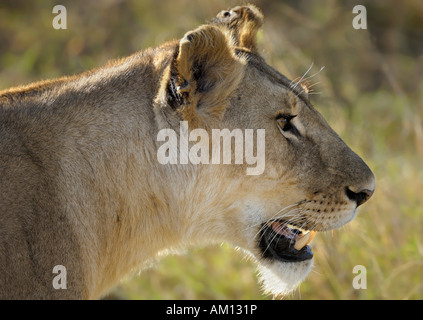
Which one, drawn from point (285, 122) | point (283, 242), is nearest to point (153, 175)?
point (285, 122)

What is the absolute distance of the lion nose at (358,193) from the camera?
3137 mm

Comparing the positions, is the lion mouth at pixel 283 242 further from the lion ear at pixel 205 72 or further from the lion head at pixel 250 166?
the lion ear at pixel 205 72

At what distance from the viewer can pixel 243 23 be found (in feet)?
11.6

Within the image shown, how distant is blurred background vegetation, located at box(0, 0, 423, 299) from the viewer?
15.5 feet

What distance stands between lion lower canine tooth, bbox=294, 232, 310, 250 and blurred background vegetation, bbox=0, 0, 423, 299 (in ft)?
3.74

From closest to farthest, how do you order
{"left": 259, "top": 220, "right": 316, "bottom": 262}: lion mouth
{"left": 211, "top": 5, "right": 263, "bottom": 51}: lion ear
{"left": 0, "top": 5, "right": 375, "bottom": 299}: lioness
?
{"left": 0, "top": 5, "right": 375, "bottom": 299}: lioness < {"left": 259, "top": 220, "right": 316, "bottom": 262}: lion mouth < {"left": 211, "top": 5, "right": 263, "bottom": 51}: lion ear

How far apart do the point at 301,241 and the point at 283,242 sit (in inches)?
4.0

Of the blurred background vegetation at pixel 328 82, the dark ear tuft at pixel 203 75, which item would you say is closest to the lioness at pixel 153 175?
the dark ear tuft at pixel 203 75

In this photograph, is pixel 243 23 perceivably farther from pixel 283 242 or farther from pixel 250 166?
pixel 283 242

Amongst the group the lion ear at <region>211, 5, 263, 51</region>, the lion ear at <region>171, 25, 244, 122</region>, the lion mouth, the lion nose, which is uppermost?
the lion ear at <region>211, 5, 263, 51</region>

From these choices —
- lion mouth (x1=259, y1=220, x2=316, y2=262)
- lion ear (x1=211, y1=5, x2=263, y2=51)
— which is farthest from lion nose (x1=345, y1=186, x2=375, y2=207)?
lion ear (x1=211, y1=5, x2=263, y2=51)

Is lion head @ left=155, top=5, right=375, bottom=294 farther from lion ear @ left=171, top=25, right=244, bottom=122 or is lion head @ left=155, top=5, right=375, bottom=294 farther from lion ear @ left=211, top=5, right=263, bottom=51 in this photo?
lion ear @ left=211, top=5, right=263, bottom=51

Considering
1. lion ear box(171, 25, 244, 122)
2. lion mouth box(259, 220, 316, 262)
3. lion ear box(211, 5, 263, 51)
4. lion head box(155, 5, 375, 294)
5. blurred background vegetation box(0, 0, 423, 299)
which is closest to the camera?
lion ear box(171, 25, 244, 122)
